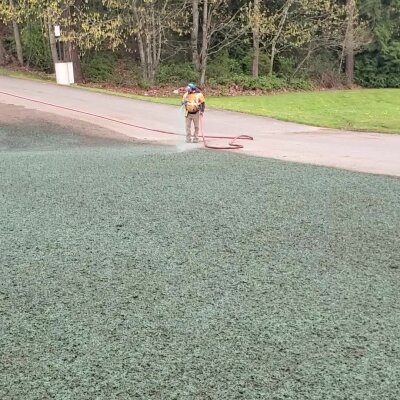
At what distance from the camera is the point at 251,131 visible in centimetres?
1445

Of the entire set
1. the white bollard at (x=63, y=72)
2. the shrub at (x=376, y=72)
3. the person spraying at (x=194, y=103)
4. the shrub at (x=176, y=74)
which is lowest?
the shrub at (x=376, y=72)

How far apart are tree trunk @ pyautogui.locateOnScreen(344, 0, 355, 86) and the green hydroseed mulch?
85.4 feet

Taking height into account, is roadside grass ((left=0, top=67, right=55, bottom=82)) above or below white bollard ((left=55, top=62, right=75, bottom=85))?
below

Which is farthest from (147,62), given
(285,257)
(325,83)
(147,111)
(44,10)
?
(285,257)

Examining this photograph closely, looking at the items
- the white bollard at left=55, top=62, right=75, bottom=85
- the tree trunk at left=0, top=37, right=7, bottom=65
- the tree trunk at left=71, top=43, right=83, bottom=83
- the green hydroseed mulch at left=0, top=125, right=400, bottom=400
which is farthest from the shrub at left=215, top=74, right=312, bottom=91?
the green hydroseed mulch at left=0, top=125, right=400, bottom=400

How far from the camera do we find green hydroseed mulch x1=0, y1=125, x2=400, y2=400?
317cm

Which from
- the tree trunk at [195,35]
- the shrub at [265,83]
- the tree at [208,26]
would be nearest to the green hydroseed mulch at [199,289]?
the tree trunk at [195,35]

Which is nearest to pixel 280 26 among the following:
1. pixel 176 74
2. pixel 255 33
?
pixel 255 33

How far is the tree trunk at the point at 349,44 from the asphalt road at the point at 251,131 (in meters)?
17.4

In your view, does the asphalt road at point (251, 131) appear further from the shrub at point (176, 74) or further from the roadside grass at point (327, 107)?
the shrub at point (176, 74)

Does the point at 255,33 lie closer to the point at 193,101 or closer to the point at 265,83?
the point at 265,83

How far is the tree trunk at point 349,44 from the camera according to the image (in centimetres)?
3143

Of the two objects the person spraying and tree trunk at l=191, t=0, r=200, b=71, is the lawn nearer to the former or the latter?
tree trunk at l=191, t=0, r=200, b=71

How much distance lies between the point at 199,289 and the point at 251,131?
34.4ft
